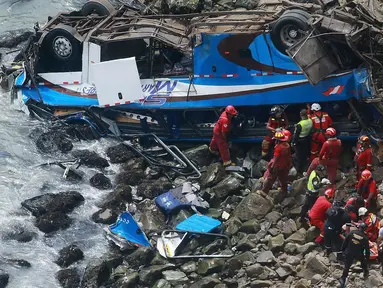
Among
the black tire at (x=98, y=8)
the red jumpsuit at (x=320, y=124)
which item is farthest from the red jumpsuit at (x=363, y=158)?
the black tire at (x=98, y=8)

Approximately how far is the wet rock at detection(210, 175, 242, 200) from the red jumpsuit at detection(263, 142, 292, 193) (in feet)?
2.06

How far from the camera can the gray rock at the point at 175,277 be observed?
32.2 ft

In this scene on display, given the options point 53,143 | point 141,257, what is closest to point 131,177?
point 53,143

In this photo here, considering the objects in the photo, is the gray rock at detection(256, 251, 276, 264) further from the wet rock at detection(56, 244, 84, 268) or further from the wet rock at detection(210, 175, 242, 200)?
the wet rock at detection(56, 244, 84, 268)

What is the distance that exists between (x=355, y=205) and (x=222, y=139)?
3152 millimetres

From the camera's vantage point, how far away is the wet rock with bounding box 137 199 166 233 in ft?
36.2

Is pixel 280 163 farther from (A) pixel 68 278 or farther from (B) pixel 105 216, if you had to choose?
(A) pixel 68 278

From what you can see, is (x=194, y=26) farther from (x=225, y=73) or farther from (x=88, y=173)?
(x=88, y=173)

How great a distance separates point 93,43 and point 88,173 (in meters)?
2.41

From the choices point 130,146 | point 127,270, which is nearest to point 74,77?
point 130,146

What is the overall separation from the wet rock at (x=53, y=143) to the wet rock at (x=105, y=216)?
2.16 metres

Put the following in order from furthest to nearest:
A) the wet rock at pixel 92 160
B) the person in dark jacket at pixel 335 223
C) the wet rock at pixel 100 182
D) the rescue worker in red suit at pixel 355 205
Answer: the wet rock at pixel 92 160, the wet rock at pixel 100 182, the rescue worker in red suit at pixel 355 205, the person in dark jacket at pixel 335 223

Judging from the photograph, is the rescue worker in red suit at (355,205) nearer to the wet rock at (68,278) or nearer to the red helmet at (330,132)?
the red helmet at (330,132)

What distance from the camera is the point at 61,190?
12.2 m
